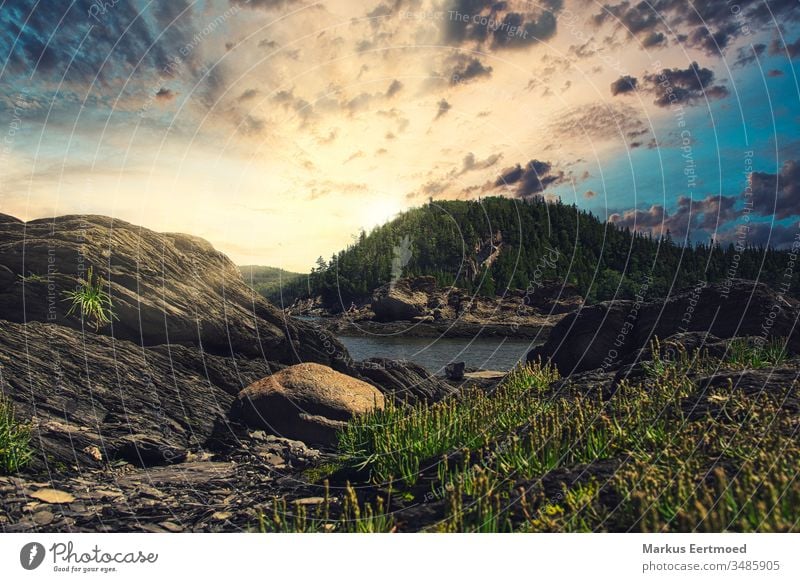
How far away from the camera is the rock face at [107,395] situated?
991 centimetres

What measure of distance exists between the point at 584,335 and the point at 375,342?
43098 mm

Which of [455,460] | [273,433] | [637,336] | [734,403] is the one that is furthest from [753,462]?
[637,336]

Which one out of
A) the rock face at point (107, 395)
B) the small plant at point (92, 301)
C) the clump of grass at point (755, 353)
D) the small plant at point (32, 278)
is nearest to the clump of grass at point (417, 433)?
the rock face at point (107, 395)

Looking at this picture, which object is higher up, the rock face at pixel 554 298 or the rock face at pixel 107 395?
the rock face at pixel 554 298

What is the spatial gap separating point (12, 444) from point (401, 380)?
39.5 ft

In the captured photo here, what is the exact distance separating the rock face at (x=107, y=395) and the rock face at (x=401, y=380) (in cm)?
546

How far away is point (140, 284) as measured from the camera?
13.3 meters

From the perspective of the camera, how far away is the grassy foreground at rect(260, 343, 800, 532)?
564cm

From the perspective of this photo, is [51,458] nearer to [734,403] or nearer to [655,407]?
[655,407]

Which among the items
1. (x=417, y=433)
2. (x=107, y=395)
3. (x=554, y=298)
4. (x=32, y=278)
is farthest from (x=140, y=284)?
(x=554, y=298)

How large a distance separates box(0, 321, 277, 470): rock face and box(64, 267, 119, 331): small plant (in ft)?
1.44

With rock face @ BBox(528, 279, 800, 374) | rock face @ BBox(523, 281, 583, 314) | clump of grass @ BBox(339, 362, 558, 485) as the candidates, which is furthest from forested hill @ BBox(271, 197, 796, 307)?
clump of grass @ BBox(339, 362, 558, 485)

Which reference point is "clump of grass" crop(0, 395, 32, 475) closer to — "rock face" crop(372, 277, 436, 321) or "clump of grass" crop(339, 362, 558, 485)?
"clump of grass" crop(339, 362, 558, 485)

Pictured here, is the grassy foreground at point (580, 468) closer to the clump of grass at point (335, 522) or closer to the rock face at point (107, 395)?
the clump of grass at point (335, 522)
